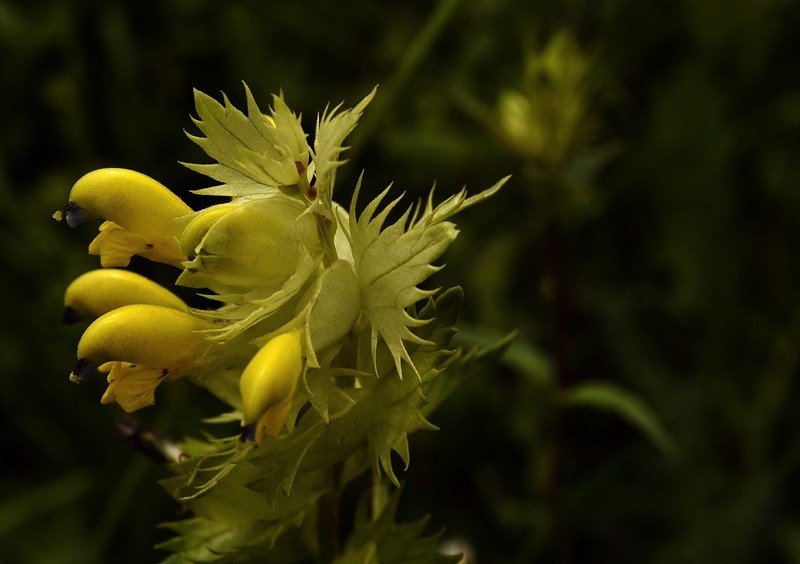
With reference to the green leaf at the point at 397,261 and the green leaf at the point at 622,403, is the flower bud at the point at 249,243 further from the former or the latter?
the green leaf at the point at 622,403

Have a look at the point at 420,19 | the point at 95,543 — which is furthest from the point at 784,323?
the point at 95,543

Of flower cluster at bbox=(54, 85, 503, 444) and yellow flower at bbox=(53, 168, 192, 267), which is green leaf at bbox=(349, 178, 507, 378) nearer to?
flower cluster at bbox=(54, 85, 503, 444)

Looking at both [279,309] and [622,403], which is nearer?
[279,309]

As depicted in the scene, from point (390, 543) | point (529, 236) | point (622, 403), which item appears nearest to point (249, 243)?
point (390, 543)

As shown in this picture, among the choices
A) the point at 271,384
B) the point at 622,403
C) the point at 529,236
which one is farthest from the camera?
the point at 529,236

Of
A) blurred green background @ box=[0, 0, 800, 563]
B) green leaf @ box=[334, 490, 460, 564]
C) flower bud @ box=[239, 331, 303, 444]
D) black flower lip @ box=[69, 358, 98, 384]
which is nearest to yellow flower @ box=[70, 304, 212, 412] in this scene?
black flower lip @ box=[69, 358, 98, 384]

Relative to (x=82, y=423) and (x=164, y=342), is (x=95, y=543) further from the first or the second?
(x=164, y=342)

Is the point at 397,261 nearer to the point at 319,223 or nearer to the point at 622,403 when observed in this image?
the point at 319,223
